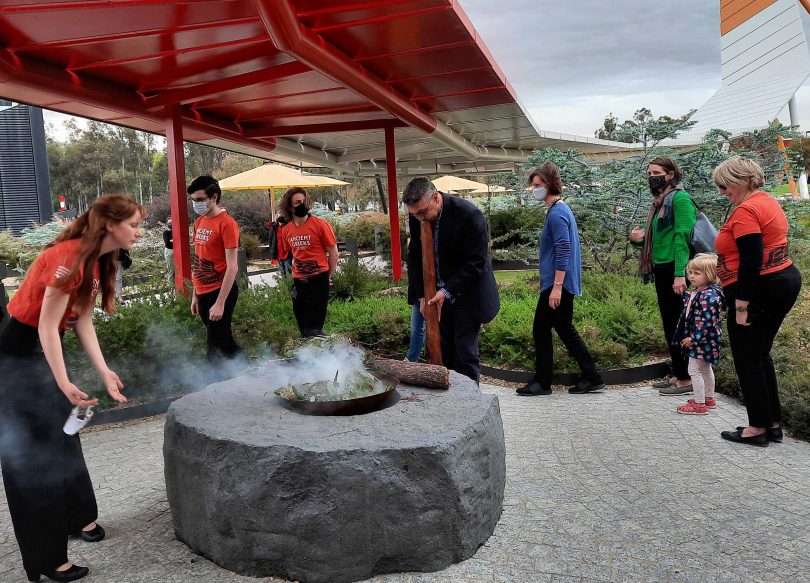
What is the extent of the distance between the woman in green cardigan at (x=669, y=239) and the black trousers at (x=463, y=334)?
1.73 meters

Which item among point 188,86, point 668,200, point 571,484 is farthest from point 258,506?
point 188,86

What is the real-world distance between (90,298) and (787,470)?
390 centimetres

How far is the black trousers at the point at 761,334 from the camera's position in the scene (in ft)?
13.2

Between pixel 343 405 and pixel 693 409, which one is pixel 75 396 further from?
pixel 693 409

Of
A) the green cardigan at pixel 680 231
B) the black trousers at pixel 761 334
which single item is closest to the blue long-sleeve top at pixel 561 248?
the green cardigan at pixel 680 231

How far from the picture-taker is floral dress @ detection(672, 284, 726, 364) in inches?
188

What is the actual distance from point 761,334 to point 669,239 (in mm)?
1315

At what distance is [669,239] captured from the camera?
5246mm

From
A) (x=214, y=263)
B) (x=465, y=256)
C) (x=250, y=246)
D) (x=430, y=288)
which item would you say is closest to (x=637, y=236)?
(x=465, y=256)

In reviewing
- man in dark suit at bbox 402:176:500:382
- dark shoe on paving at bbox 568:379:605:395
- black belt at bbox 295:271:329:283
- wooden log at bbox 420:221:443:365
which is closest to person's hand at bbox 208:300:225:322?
black belt at bbox 295:271:329:283

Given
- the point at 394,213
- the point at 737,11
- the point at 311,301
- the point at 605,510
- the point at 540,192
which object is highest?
the point at 737,11

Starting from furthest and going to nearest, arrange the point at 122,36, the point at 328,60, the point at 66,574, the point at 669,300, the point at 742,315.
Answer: the point at 328,60, the point at 122,36, the point at 669,300, the point at 742,315, the point at 66,574

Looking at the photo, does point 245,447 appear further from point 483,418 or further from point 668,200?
point 668,200

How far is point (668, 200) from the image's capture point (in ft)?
17.1
